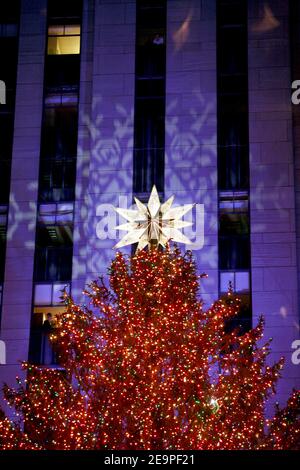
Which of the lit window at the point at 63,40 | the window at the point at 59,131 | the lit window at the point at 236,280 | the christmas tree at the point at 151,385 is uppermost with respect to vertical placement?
the lit window at the point at 63,40

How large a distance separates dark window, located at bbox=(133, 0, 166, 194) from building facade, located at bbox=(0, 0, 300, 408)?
0.04 m

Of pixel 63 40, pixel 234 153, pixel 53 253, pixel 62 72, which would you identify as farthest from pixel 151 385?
pixel 63 40

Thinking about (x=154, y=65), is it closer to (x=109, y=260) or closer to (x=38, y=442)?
(x=109, y=260)

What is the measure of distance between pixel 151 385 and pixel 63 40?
46.6ft

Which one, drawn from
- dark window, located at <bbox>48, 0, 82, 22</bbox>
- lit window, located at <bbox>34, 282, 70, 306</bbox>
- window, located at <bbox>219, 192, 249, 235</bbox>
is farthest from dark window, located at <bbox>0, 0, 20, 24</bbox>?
window, located at <bbox>219, 192, 249, 235</bbox>

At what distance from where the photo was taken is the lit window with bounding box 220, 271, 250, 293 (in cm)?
2745

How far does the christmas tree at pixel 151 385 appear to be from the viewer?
68.7 feet

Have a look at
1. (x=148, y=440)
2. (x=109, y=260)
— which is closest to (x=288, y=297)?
(x=109, y=260)

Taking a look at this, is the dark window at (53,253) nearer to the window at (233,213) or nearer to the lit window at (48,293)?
the lit window at (48,293)

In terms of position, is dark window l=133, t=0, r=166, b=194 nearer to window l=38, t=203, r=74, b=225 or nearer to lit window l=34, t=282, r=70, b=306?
window l=38, t=203, r=74, b=225

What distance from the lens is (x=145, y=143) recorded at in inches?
1147

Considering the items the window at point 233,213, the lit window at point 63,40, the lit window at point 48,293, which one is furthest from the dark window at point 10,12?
the window at point 233,213

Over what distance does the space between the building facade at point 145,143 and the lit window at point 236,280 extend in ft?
0.12

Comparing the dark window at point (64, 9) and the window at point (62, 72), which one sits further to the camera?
the dark window at point (64, 9)
